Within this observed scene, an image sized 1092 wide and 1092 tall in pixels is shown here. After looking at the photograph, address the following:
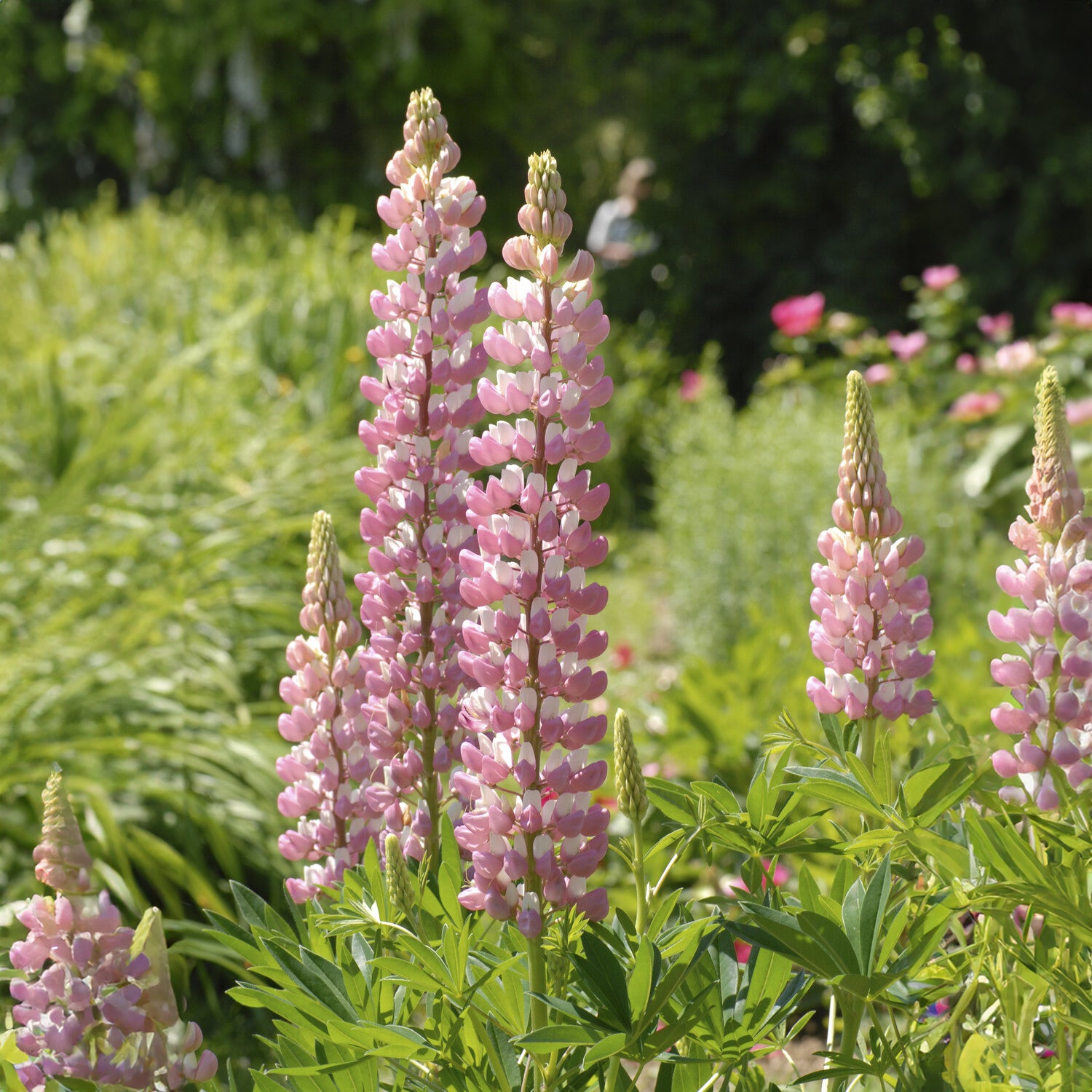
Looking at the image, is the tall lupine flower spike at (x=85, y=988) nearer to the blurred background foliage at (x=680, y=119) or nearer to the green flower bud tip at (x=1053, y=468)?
the green flower bud tip at (x=1053, y=468)

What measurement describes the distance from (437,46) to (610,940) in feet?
38.8

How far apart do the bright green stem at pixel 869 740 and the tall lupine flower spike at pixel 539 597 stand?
0.25m

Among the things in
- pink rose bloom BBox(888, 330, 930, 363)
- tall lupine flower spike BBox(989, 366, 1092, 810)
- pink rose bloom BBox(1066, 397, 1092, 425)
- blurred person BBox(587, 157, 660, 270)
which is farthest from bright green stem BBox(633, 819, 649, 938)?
blurred person BBox(587, 157, 660, 270)

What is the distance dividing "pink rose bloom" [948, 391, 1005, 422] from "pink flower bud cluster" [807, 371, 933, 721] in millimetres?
4312

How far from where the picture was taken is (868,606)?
102 cm

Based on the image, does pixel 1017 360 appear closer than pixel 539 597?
No

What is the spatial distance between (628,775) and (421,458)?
344 millimetres

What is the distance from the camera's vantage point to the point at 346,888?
98cm

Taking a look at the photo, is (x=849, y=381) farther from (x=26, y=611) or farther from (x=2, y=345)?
(x=2, y=345)

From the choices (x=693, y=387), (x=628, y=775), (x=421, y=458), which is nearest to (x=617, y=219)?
(x=693, y=387)

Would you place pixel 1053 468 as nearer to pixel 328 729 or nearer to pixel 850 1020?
pixel 850 1020

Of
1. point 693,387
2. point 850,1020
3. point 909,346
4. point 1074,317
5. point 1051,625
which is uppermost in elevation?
point 1074,317

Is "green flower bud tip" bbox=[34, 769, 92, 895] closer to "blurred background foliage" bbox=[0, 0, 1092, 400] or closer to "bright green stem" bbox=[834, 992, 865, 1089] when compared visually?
"bright green stem" bbox=[834, 992, 865, 1089]

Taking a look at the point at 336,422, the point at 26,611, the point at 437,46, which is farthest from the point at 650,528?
the point at 437,46
